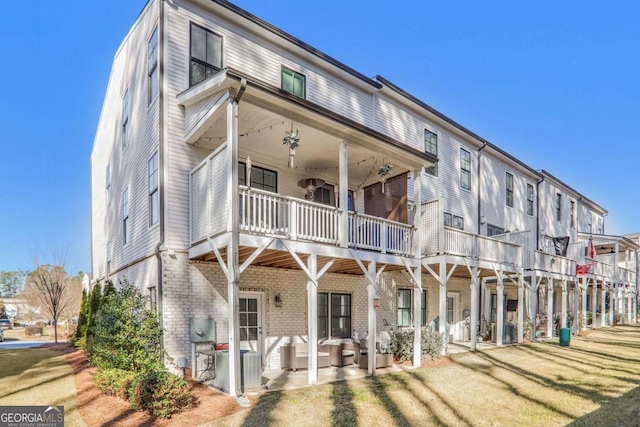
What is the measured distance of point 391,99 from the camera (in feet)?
53.8

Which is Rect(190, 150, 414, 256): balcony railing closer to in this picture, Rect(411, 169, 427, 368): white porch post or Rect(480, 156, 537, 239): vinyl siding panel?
Rect(411, 169, 427, 368): white porch post

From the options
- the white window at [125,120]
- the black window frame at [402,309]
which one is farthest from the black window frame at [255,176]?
the black window frame at [402,309]

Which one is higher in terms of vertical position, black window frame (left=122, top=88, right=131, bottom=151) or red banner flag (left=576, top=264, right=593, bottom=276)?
black window frame (left=122, top=88, right=131, bottom=151)

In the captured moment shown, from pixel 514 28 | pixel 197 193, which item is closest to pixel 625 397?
pixel 197 193

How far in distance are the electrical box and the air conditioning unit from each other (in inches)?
48.7

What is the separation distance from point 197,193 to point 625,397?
1045 centimetres

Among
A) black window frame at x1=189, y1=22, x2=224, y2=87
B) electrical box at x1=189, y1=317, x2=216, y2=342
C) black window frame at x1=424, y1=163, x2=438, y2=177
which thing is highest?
black window frame at x1=189, y1=22, x2=224, y2=87

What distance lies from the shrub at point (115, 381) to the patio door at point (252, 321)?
10.4ft

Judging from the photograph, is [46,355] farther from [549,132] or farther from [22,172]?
[22,172]

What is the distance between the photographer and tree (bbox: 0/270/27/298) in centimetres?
9731

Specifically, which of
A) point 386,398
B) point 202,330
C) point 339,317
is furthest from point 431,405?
point 339,317

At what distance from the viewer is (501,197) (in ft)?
71.1

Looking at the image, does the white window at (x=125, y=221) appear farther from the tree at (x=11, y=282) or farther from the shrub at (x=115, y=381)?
the tree at (x=11, y=282)

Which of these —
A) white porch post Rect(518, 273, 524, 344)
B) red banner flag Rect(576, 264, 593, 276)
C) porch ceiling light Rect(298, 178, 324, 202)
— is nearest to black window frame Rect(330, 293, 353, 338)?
porch ceiling light Rect(298, 178, 324, 202)
